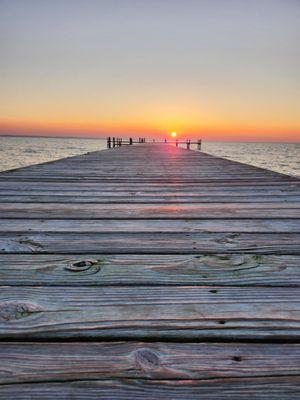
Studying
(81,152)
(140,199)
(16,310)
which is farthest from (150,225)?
(81,152)

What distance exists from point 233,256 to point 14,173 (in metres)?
3.46

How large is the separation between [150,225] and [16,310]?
1052mm

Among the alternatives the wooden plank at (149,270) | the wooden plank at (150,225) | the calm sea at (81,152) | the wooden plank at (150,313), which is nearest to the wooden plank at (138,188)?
the wooden plank at (150,225)

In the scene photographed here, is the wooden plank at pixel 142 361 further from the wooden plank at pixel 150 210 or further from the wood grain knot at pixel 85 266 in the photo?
the wooden plank at pixel 150 210

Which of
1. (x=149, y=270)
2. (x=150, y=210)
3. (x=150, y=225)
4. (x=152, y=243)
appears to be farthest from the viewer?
(x=150, y=210)

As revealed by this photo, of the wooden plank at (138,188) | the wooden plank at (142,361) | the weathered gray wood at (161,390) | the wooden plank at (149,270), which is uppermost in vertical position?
the wooden plank at (138,188)

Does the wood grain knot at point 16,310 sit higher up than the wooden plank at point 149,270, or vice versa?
the wooden plank at point 149,270

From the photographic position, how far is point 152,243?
63.5 inches

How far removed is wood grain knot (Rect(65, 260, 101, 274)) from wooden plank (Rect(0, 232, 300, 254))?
0.45 feet

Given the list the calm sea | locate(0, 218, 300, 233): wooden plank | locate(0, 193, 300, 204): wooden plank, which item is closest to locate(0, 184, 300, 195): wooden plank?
locate(0, 193, 300, 204): wooden plank

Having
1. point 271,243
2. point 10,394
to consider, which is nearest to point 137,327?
point 10,394

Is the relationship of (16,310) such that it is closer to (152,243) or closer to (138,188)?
(152,243)

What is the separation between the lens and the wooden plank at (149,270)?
119 cm

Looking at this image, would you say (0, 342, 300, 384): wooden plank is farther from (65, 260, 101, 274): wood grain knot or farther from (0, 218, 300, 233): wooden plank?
(0, 218, 300, 233): wooden plank
